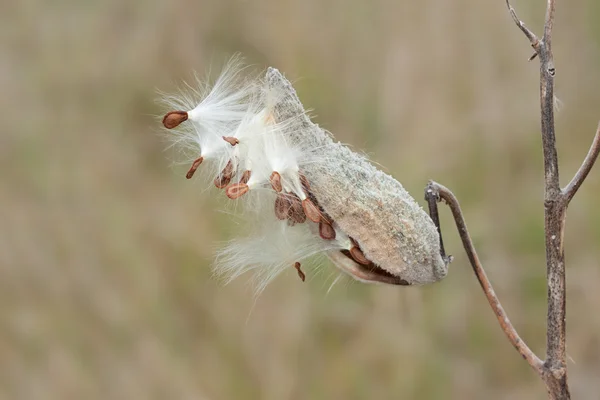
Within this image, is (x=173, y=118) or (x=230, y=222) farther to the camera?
(x=230, y=222)

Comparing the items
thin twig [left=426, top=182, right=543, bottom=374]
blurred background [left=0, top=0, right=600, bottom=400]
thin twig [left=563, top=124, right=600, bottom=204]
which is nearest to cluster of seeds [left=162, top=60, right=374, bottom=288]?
thin twig [left=426, top=182, right=543, bottom=374]

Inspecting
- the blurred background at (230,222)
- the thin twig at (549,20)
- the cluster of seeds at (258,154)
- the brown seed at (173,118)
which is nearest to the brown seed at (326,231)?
the cluster of seeds at (258,154)

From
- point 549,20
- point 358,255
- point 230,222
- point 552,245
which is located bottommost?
point 230,222

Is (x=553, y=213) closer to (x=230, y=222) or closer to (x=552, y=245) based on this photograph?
(x=552, y=245)

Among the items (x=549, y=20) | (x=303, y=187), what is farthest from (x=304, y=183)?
(x=549, y=20)

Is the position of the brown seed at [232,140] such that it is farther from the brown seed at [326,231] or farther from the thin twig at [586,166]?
the thin twig at [586,166]

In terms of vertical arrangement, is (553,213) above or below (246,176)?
above

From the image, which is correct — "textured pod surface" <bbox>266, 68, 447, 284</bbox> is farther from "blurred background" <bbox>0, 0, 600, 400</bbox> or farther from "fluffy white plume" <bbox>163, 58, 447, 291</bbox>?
"blurred background" <bbox>0, 0, 600, 400</bbox>
